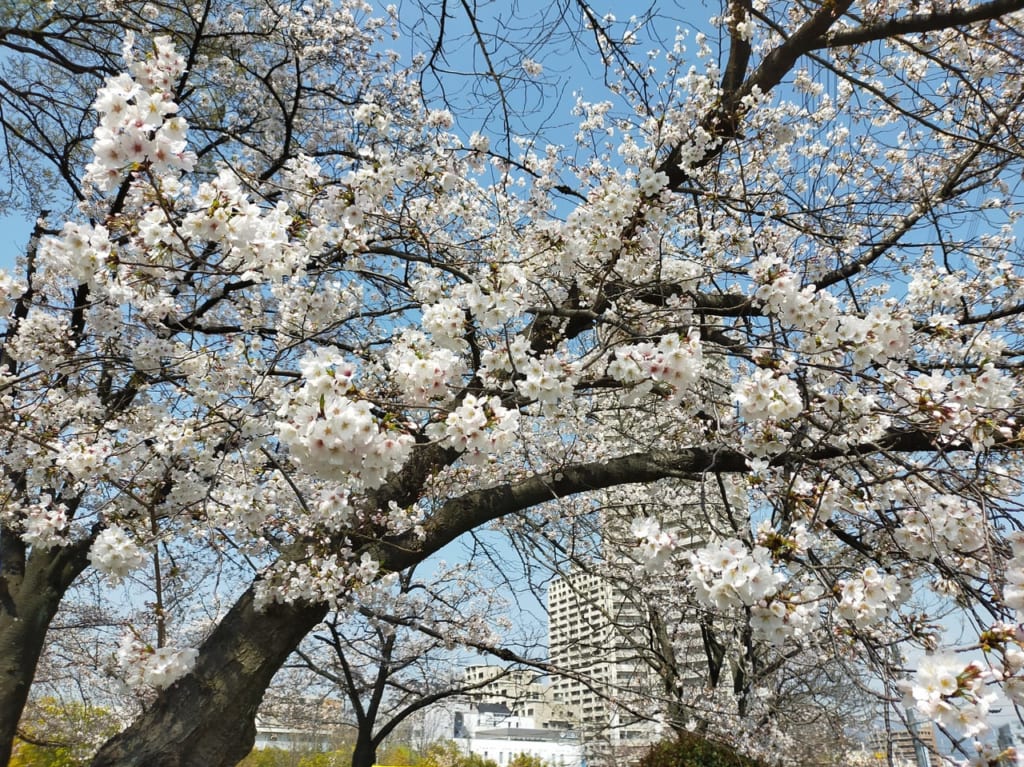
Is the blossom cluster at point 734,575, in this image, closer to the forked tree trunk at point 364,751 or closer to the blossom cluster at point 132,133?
the blossom cluster at point 132,133

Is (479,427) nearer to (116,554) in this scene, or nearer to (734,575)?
(734,575)

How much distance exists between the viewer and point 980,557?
6.49 ft

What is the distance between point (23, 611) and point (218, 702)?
3.18 meters

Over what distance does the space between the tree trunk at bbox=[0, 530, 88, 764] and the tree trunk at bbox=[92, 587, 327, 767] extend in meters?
2.55

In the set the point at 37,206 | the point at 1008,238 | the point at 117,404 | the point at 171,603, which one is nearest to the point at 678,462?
the point at 117,404

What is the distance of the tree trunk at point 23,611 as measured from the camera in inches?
183

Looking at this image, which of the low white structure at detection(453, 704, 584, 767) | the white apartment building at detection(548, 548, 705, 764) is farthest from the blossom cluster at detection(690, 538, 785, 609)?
the low white structure at detection(453, 704, 584, 767)

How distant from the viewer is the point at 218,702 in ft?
8.95

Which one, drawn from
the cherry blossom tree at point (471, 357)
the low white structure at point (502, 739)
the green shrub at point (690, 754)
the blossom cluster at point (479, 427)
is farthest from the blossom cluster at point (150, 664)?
the low white structure at point (502, 739)

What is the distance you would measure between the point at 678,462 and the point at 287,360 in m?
3.76

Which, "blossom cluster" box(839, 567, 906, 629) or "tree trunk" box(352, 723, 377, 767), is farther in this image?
"tree trunk" box(352, 723, 377, 767)

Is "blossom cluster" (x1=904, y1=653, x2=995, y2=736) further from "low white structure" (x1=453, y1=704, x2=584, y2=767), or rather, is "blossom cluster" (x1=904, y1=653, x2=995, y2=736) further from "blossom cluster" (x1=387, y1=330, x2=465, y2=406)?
"low white structure" (x1=453, y1=704, x2=584, y2=767)

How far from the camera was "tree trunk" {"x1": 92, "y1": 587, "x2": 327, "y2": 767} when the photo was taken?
8.67 feet

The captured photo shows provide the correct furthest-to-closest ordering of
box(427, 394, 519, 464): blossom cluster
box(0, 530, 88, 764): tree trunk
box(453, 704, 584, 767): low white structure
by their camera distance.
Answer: box(453, 704, 584, 767): low white structure < box(0, 530, 88, 764): tree trunk < box(427, 394, 519, 464): blossom cluster
